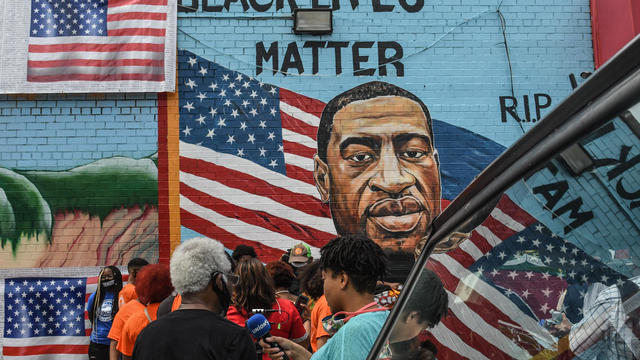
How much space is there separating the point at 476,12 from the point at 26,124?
6.62m

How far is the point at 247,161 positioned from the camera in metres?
8.51

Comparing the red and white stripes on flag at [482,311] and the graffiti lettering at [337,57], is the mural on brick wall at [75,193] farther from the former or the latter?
the red and white stripes on flag at [482,311]

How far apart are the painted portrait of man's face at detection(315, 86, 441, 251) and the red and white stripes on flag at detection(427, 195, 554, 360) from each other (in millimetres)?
7062

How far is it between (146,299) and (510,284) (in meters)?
4.11

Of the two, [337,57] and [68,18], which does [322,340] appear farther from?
[68,18]

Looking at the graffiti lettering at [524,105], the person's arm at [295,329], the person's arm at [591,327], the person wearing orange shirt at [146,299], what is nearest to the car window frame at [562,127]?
the person's arm at [591,327]

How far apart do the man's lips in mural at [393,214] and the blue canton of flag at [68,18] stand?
4532mm

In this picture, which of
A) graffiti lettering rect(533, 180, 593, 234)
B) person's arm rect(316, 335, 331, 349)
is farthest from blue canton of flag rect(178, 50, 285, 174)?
graffiti lettering rect(533, 180, 593, 234)

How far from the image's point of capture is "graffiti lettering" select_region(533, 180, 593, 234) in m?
0.85

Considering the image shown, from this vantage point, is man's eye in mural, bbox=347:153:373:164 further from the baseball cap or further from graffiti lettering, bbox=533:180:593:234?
graffiti lettering, bbox=533:180:593:234

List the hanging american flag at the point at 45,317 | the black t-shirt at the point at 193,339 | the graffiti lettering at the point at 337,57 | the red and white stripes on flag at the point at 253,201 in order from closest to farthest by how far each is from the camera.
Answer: the black t-shirt at the point at 193,339
the hanging american flag at the point at 45,317
the red and white stripes on flag at the point at 253,201
the graffiti lettering at the point at 337,57

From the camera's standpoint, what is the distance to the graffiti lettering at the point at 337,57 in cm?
868

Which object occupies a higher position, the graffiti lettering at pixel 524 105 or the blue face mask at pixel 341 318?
the graffiti lettering at pixel 524 105

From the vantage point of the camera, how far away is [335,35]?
8.73 metres
